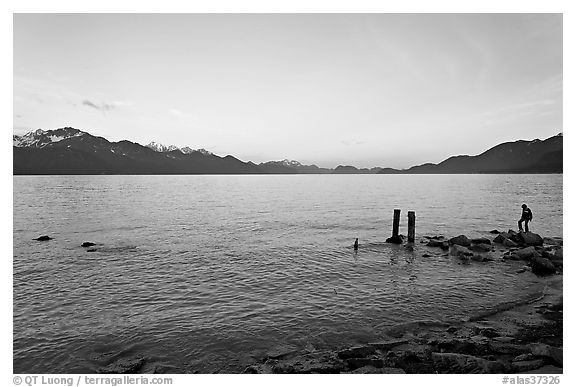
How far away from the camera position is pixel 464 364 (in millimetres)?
10352

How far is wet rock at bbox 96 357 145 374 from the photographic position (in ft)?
38.6

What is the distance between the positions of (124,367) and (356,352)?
27.0 feet

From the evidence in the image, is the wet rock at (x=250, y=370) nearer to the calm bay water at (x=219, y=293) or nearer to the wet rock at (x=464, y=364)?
the calm bay water at (x=219, y=293)

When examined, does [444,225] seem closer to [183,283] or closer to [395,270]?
[395,270]

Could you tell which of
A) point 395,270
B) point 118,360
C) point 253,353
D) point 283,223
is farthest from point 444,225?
point 118,360

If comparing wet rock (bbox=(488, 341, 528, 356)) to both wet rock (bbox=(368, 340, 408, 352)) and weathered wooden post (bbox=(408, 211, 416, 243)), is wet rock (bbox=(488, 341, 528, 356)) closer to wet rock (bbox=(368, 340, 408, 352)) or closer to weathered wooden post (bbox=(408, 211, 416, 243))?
wet rock (bbox=(368, 340, 408, 352))

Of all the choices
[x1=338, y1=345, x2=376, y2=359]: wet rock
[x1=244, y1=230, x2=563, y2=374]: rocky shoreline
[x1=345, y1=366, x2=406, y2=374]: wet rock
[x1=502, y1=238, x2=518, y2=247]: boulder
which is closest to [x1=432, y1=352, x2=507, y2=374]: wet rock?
[x1=244, y1=230, x2=563, y2=374]: rocky shoreline

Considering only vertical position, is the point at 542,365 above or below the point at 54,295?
above

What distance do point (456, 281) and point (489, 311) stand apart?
4.72 meters

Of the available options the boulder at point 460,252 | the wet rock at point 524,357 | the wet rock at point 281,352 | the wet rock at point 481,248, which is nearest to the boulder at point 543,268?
the boulder at point 460,252

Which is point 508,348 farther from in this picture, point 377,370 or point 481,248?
point 481,248

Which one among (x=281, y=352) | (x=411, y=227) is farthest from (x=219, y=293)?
(x=411, y=227)
